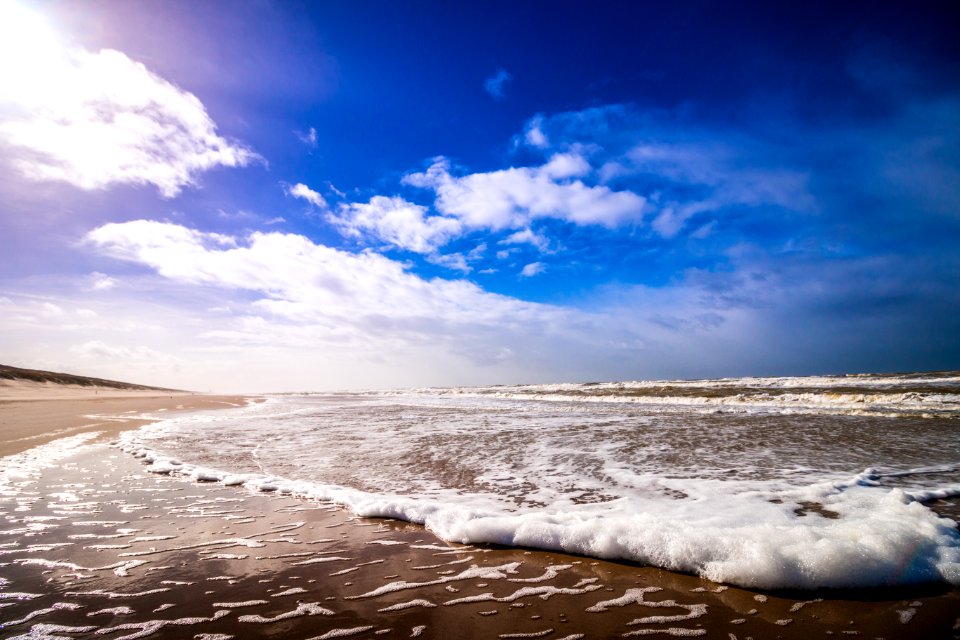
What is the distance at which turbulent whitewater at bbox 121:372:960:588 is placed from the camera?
3352 millimetres

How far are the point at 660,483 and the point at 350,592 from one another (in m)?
4.39

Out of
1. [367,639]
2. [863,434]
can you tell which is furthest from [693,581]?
[863,434]

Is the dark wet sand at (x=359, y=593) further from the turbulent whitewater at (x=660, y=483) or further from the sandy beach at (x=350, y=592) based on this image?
the turbulent whitewater at (x=660, y=483)

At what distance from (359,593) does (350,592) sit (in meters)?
0.07

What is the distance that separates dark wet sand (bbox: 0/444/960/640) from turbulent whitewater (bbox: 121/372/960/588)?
0.22 meters

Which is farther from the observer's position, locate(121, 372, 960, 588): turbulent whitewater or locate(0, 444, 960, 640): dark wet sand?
locate(121, 372, 960, 588): turbulent whitewater

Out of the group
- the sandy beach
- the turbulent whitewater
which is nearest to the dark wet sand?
the sandy beach

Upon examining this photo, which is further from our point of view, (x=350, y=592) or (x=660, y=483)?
(x=660, y=483)

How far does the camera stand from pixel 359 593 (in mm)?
3119

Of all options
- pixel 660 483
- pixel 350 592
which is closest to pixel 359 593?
pixel 350 592

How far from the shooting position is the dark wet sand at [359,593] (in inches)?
104

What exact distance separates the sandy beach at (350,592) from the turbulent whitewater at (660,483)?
0.70 feet

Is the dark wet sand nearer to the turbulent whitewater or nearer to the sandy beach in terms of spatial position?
the sandy beach

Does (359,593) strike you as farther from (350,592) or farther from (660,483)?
(660,483)
